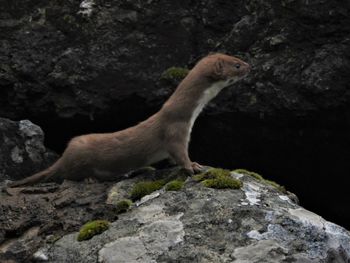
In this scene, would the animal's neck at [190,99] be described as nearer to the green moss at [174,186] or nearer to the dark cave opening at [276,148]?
the dark cave opening at [276,148]

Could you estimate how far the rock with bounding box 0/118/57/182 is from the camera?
1138 cm

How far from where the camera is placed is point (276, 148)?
1208cm

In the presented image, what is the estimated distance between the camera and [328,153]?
1195cm

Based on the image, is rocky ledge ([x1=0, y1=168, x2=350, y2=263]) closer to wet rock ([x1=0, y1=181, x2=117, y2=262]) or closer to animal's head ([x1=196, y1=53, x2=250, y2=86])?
wet rock ([x1=0, y1=181, x2=117, y2=262])

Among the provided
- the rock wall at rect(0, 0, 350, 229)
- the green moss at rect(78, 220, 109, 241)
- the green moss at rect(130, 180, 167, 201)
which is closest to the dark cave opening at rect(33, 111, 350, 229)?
the rock wall at rect(0, 0, 350, 229)

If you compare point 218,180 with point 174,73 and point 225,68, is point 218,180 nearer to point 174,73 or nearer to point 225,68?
point 225,68

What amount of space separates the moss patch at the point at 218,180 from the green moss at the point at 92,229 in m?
1.27

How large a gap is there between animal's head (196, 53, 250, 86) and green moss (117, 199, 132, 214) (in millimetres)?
2540

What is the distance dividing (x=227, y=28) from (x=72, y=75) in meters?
2.33

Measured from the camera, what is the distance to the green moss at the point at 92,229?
28.9 ft

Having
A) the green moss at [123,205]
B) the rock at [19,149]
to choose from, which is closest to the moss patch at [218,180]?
the green moss at [123,205]

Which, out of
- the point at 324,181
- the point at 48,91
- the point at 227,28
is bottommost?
the point at 324,181

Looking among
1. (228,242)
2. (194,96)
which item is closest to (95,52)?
(194,96)

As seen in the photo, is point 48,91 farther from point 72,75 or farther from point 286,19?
point 286,19
